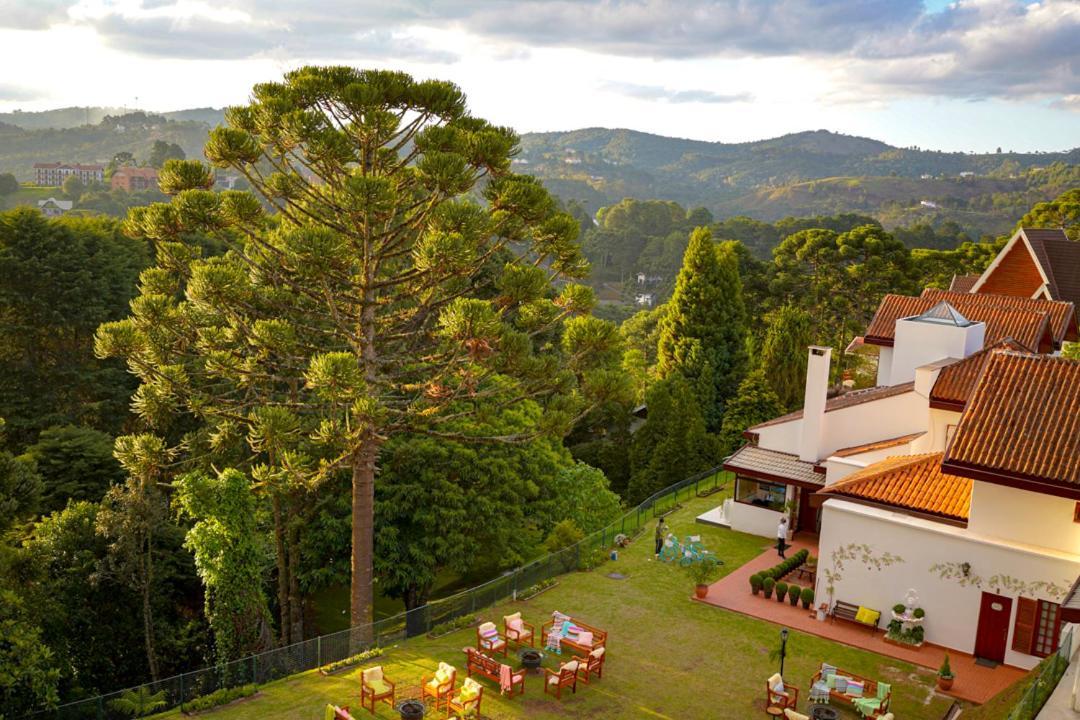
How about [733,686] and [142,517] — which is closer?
[733,686]

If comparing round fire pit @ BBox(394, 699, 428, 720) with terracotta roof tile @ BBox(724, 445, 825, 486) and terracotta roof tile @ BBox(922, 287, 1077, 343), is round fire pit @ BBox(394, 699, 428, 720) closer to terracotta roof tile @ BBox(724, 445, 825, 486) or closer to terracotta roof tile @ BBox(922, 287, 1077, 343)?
terracotta roof tile @ BBox(724, 445, 825, 486)

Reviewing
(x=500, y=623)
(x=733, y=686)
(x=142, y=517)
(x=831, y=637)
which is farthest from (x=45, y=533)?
(x=831, y=637)

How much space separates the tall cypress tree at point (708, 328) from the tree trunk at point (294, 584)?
22.0 metres

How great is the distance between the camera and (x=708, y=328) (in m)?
41.6

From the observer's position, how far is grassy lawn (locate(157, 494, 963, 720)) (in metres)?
16.7

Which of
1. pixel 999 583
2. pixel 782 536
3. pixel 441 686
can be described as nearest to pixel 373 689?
pixel 441 686

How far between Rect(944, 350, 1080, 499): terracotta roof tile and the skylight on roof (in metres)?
8.23

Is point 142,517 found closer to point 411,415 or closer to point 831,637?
point 411,415

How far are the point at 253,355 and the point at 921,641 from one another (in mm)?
17180

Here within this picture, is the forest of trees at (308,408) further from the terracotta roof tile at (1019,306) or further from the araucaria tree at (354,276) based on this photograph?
the terracotta roof tile at (1019,306)

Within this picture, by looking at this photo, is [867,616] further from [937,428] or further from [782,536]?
[937,428]

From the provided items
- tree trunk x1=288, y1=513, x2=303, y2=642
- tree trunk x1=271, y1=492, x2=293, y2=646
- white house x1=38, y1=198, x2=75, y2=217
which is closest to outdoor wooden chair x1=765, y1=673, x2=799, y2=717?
tree trunk x1=288, y1=513, x2=303, y2=642

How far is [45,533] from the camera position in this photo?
72.1 ft

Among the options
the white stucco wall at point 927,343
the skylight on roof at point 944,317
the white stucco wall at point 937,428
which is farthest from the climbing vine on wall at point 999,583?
the skylight on roof at point 944,317
